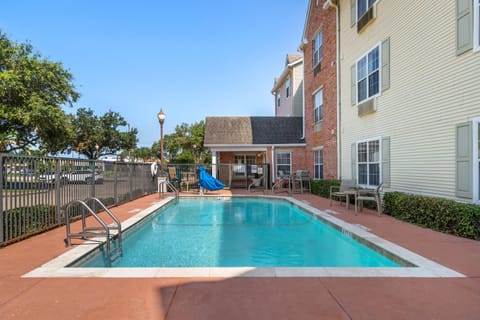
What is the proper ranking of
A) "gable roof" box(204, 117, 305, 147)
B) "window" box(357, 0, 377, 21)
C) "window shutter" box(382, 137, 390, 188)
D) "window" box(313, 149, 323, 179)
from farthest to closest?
1. "gable roof" box(204, 117, 305, 147)
2. "window" box(313, 149, 323, 179)
3. "window" box(357, 0, 377, 21)
4. "window shutter" box(382, 137, 390, 188)

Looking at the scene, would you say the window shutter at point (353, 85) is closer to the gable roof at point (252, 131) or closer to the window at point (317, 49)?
the window at point (317, 49)

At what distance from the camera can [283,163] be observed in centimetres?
1681

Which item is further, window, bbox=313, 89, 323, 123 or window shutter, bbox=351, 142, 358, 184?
window, bbox=313, 89, 323, 123

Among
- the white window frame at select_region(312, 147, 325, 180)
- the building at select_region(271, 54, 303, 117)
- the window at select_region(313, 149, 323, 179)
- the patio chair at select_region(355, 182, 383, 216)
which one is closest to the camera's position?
the patio chair at select_region(355, 182, 383, 216)

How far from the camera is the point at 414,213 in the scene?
688cm

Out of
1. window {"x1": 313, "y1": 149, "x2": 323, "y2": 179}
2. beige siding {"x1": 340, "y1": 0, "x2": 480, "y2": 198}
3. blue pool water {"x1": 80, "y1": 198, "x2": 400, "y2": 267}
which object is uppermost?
beige siding {"x1": 340, "y1": 0, "x2": 480, "y2": 198}

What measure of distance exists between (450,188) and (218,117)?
1416cm

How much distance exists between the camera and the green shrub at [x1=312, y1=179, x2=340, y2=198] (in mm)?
11728

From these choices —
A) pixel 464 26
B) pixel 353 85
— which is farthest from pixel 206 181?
pixel 464 26

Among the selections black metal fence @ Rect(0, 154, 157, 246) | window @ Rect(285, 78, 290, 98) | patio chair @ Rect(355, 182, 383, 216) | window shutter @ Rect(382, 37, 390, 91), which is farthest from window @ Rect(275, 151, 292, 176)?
black metal fence @ Rect(0, 154, 157, 246)

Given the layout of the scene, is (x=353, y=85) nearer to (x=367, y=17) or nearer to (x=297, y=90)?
(x=367, y=17)

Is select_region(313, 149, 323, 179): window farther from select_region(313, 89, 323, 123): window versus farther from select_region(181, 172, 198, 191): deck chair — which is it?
select_region(181, 172, 198, 191): deck chair

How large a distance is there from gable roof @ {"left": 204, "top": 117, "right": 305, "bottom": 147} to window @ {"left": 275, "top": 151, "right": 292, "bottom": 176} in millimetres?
734

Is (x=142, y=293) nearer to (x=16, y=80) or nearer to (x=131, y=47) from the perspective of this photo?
(x=16, y=80)
